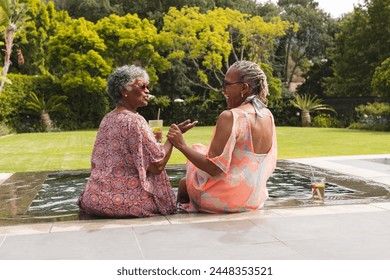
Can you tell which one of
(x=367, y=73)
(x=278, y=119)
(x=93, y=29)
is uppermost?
(x=93, y=29)

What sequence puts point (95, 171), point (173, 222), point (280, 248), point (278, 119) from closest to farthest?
1. point (280, 248)
2. point (173, 222)
3. point (95, 171)
4. point (278, 119)

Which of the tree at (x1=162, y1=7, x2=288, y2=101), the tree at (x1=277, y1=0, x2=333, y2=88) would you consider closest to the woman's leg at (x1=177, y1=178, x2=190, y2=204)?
the tree at (x1=162, y1=7, x2=288, y2=101)

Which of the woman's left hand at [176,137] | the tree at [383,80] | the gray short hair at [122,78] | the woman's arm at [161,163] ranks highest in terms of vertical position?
the tree at [383,80]

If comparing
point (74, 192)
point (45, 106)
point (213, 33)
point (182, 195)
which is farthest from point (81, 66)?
point (182, 195)

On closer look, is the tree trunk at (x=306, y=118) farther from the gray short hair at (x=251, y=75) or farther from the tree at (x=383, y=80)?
the gray short hair at (x=251, y=75)

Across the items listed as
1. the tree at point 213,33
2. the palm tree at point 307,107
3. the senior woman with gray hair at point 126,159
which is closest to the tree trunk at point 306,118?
the palm tree at point 307,107

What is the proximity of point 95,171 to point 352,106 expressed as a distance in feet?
88.3

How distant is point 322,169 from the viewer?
8.18 metres

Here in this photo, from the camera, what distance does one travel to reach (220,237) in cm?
372

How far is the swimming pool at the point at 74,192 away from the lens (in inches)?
198

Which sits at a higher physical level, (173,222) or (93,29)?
(93,29)

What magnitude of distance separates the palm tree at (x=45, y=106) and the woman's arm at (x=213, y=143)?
2463cm
